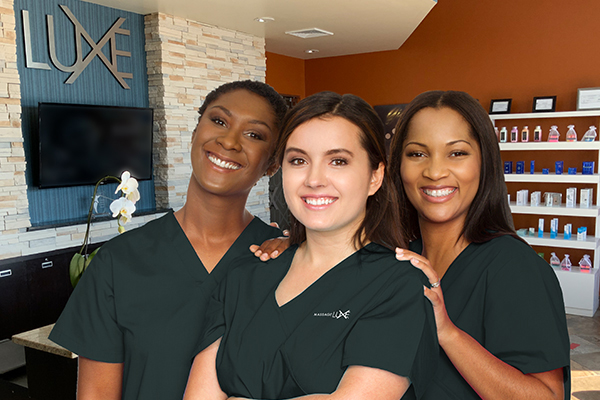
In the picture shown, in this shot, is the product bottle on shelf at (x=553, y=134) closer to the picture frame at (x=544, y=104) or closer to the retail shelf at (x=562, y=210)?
the picture frame at (x=544, y=104)

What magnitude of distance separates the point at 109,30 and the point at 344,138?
4006mm

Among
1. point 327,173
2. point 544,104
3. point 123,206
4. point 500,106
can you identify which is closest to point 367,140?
point 327,173

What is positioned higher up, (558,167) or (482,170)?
(482,170)

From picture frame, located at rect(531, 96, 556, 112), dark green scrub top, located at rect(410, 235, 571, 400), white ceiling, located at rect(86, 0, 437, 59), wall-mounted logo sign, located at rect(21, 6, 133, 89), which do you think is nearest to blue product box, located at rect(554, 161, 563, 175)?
picture frame, located at rect(531, 96, 556, 112)

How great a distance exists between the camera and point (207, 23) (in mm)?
5016

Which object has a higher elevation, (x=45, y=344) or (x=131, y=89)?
(x=131, y=89)

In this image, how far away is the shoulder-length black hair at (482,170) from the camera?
1212 mm

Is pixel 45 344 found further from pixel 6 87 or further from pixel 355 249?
pixel 6 87

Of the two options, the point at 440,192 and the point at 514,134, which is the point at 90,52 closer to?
the point at 440,192

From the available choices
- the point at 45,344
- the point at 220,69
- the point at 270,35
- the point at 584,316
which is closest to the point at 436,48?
the point at 270,35

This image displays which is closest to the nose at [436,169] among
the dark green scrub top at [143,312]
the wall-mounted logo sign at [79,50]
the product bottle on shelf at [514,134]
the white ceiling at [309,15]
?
the dark green scrub top at [143,312]

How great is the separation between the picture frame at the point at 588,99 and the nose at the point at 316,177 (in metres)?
4.82

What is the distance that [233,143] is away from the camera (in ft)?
4.13

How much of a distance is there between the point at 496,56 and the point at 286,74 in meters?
2.71
